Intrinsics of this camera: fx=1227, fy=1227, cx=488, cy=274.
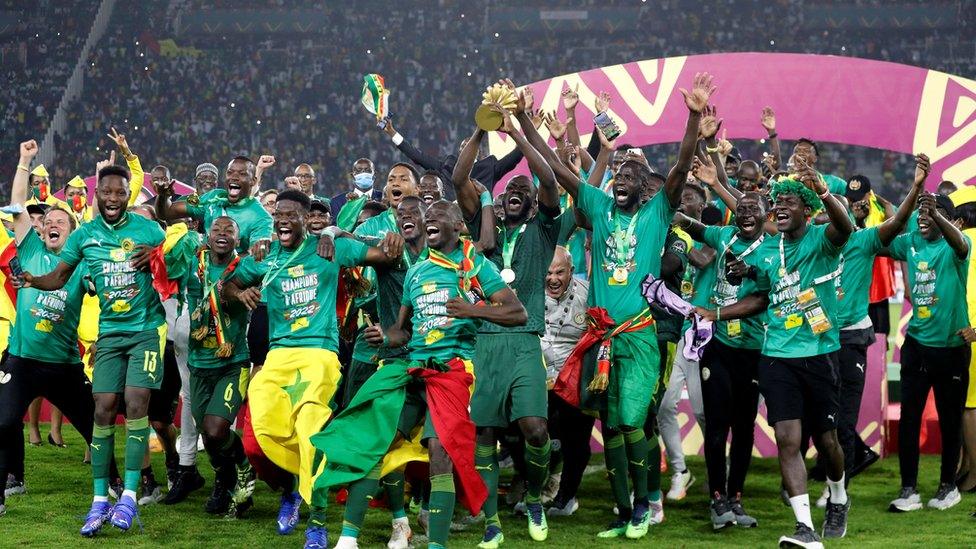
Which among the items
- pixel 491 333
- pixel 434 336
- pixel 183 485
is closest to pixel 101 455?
pixel 183 485

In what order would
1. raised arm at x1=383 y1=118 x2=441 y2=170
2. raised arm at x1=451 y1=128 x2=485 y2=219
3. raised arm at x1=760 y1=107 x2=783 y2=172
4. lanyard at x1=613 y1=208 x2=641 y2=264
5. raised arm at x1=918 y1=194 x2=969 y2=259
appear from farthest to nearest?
raised arm at x1=760 y1=107 x2=783 y2=172
raised arm at x1=383 y1=118 x2=441 y2=170
raised arm at x1=918 y1=194 x2=969 y2=259
lanyard at x1=613 y1=208 x2=641 y2=264
raised arm at x1=451 y1=128 x2=485 y2=219

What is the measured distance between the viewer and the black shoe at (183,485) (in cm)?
854

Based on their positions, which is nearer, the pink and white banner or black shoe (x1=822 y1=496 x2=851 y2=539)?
black shoe (x1=822 y1=496 x2=851 y2=539)

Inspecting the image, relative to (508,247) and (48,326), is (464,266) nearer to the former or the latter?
(508,247)

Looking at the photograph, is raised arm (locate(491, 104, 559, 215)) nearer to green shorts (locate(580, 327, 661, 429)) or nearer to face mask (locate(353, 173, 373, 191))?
green shorts (locate(580, 327, 661, 429))

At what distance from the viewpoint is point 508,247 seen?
7.64m

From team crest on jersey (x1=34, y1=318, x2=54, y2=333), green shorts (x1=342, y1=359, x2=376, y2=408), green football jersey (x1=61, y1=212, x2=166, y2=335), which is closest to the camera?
green football jersey (x1=61, y1=212, x2=166, y2=335)

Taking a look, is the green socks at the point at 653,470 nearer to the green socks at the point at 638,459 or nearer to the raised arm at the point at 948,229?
the green socks at the point at 638,459

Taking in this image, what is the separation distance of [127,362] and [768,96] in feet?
24.9

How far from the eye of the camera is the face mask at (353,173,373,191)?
33.7 feet

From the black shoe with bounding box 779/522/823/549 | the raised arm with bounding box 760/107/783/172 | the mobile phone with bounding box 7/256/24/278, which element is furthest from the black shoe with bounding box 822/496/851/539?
the mobile phone with bounding box 7/256/24/278

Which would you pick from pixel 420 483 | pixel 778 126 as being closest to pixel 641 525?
pixel 420 483

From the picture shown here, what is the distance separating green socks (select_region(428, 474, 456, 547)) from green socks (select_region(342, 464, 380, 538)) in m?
0.34

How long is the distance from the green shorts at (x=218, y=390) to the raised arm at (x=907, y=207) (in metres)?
4.14
